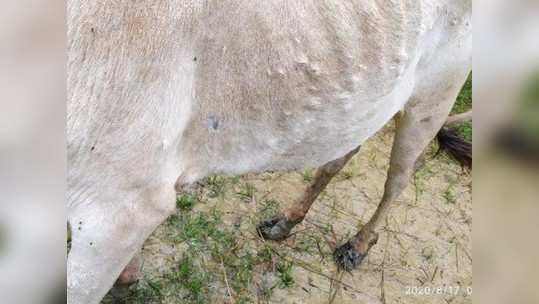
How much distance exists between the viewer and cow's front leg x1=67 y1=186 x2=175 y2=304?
0.78 meters

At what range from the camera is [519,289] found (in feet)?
1.88

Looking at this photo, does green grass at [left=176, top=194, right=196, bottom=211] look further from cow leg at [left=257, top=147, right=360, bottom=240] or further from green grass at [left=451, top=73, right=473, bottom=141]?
green grass at [left=451, top=73, right=473, bottom=141]

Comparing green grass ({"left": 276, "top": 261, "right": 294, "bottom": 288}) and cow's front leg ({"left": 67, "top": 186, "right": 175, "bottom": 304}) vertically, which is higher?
cow's front leg ({"left": 67, "top": 186, "right": 175, "bottom": 304})

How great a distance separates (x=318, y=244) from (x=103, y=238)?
0.75m

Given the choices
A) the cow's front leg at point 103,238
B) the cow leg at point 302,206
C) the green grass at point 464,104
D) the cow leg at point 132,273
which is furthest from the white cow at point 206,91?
the cow leg at point 302,206

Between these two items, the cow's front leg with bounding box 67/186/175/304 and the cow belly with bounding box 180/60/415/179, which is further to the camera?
the cow belly with bounding box 180/60/415/179

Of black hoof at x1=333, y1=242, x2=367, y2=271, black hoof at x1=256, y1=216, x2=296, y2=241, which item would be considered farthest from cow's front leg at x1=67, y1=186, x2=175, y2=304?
black hoof at x1=333, y1=242, x2=367, y2=271

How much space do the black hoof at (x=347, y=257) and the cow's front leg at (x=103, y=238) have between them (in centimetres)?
66

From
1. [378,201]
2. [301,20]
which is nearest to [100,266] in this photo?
[301,20]

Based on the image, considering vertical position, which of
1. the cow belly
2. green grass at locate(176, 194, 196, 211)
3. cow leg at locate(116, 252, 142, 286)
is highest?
the cow belly

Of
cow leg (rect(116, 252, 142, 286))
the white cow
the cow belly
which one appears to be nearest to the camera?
the white cow

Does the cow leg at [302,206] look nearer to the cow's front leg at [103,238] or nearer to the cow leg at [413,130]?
the cow leg at [413,130]

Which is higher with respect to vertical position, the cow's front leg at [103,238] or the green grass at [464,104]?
the green grass at [464,104]

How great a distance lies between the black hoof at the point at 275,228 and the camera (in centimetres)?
137
